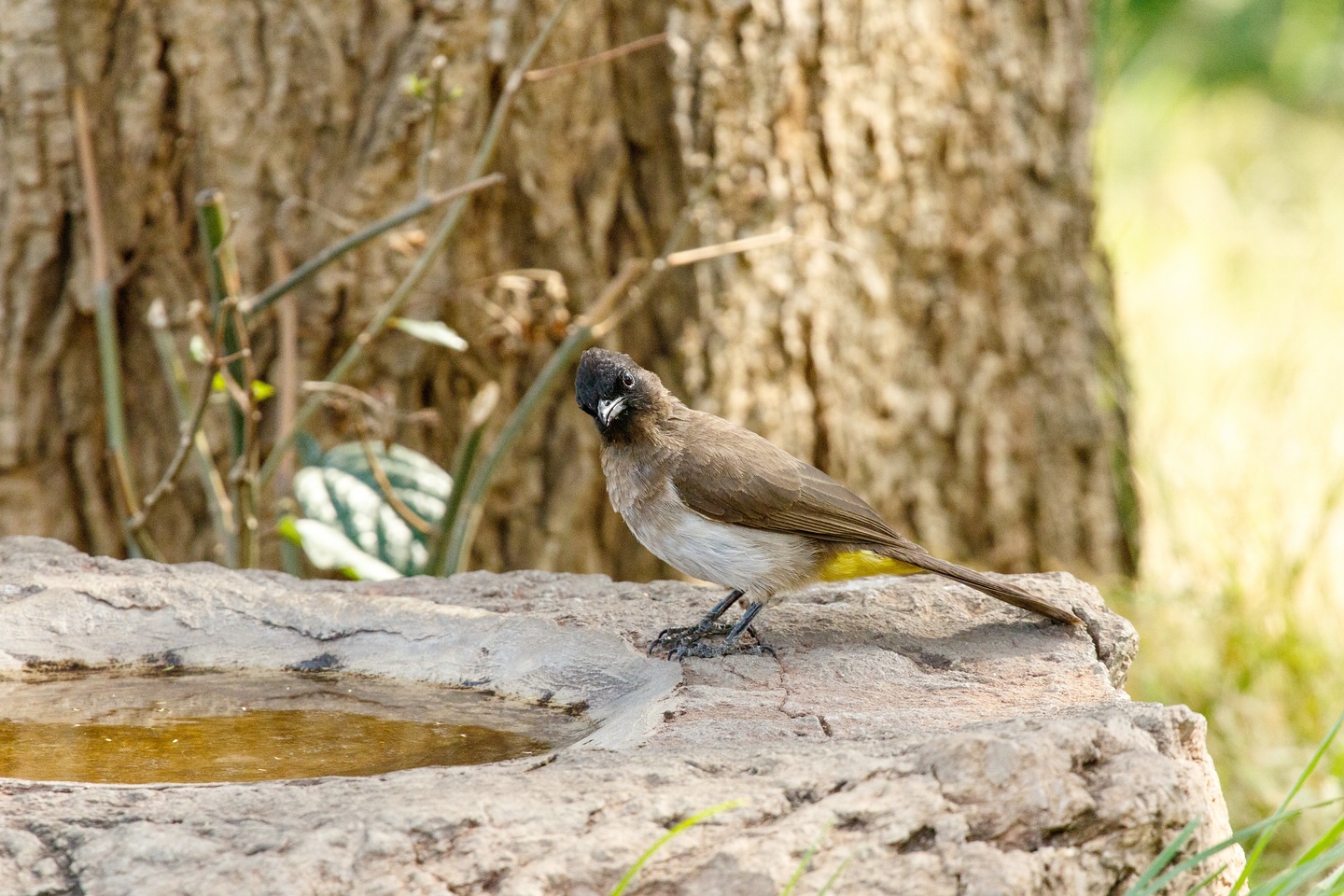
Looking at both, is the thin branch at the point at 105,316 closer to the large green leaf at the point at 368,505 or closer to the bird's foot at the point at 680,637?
the large green leaf at the point at 368,505

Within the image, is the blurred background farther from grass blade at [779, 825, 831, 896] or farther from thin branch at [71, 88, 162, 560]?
thin branch at [71, 88, 162, 560]

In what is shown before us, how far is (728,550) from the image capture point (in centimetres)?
346

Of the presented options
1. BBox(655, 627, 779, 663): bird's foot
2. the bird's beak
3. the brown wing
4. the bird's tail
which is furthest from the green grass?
the bird's beak

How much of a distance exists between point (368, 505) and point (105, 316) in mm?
1071

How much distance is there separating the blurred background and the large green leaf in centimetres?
268

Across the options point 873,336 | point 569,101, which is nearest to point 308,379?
point 569,101

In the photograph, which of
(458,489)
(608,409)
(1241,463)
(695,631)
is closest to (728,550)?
(695,631)

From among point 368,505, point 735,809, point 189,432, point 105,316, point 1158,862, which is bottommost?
point 1158,862

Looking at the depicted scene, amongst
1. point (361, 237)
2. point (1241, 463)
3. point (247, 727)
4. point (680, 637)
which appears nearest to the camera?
point (247, 727)

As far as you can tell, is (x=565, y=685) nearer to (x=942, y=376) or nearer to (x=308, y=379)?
(x=308, y=379)

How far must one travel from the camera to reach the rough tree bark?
4.79 meters

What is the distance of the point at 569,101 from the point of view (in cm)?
502

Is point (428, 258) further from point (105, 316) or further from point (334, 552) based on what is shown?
point (105, 316)

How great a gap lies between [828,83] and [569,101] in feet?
3.12
